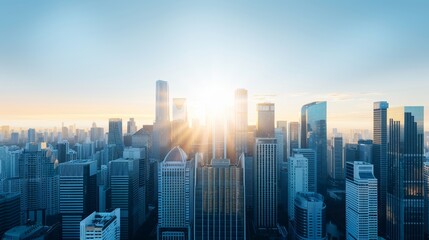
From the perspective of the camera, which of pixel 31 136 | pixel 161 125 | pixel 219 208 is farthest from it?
pixel 161 125

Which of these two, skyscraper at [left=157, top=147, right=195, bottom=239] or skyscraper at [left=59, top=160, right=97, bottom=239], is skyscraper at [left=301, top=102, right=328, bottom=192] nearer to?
skyscraper at [left=157, top=147, right=195, bottom=239]

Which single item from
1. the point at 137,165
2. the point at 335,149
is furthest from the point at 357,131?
the point at 137,165

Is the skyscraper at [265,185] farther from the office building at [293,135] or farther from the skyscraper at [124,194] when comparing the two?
the office building at [293,135]

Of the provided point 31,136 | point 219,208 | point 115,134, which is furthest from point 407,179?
point 31,136

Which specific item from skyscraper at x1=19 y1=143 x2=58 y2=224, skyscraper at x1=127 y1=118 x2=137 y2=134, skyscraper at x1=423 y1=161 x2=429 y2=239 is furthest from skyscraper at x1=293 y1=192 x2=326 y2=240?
skyscraper at x1=127 y1=118 x2=137 y2=134

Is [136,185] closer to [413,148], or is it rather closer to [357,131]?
[413,148]

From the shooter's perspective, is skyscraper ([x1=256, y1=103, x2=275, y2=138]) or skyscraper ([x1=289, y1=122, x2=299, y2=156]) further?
skyscraper ([x1=289, y1=122, x2=299, y2=156])

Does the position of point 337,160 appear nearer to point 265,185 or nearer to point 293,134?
point 293,134

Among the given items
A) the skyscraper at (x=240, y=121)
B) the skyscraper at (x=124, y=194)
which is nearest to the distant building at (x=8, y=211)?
the skyscraper at (x=124, y=194)
